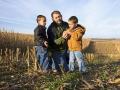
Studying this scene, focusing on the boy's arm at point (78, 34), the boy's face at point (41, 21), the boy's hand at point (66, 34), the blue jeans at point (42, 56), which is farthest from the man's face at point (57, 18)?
the blue jeans at point (42, 56)

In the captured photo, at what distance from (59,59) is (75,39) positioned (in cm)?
81

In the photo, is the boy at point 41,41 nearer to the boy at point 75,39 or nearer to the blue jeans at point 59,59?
the blue jeans at point 59,59

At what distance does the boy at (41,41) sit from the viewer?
984 centimetres

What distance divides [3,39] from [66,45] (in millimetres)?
8713

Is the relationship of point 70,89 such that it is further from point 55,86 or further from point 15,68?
point 15,68

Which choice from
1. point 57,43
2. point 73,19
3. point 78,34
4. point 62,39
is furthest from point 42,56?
point 73,19

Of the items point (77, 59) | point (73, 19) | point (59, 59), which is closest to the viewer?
point (73, 19)

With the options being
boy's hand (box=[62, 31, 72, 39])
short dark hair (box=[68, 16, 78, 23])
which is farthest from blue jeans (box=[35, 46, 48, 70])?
short dark hair (box=[68, 16, 78, 23])

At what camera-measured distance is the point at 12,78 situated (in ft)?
29.0

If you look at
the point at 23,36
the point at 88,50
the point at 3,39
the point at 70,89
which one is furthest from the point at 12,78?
the point at 88,50

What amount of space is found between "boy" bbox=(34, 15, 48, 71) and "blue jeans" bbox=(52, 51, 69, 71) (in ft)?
1.23

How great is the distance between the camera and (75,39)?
9.83 m

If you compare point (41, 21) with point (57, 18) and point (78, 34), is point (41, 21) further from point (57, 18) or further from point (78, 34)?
point (78, 34)

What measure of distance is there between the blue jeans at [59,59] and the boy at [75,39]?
0.37 meters
